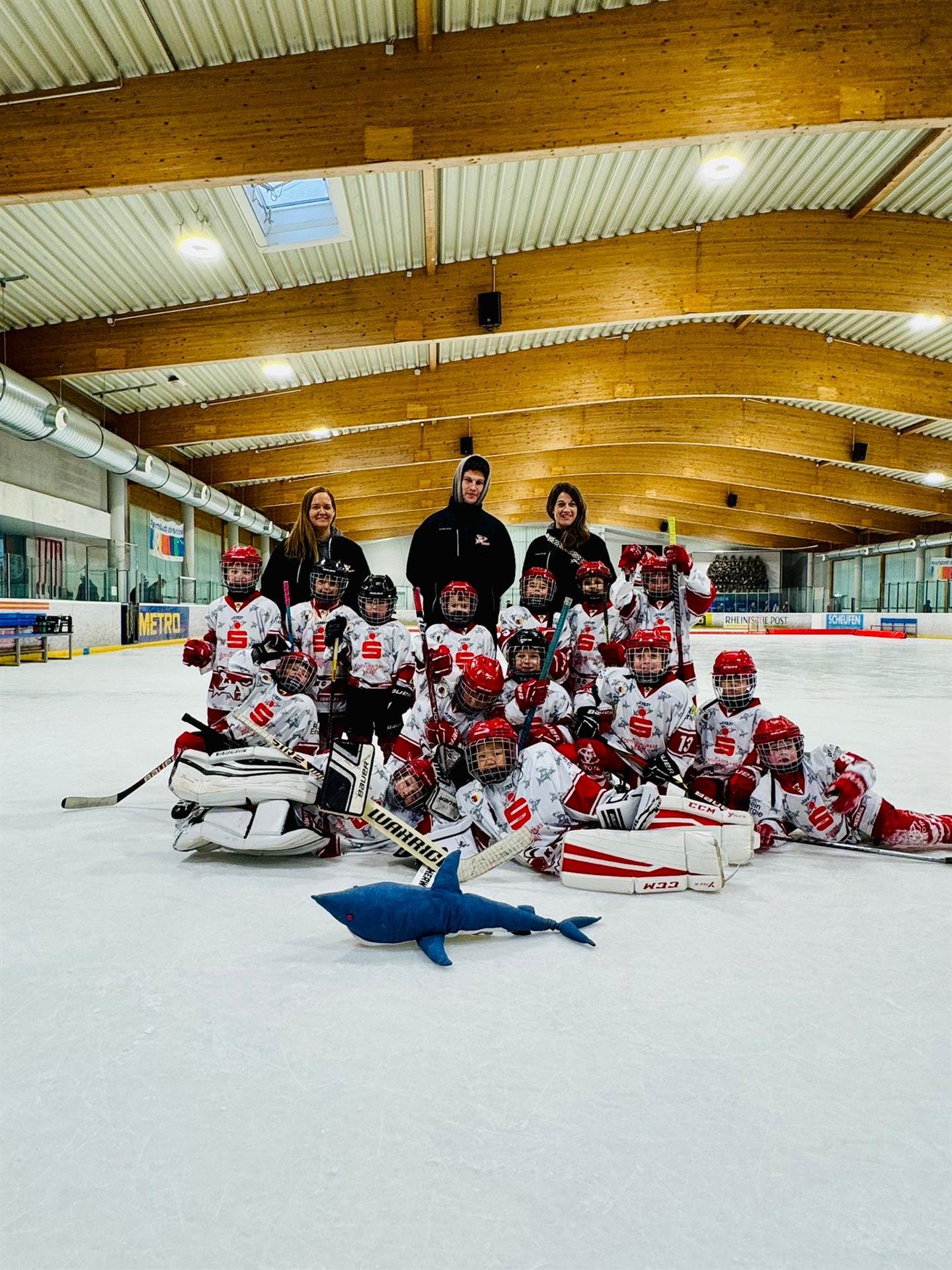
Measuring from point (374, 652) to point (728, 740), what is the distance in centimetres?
145

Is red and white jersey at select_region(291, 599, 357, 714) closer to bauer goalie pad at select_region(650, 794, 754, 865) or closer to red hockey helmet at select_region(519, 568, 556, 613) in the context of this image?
red hockey helmet at select_region(519, 568, 556, 613)

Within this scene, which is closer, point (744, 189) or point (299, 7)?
point (299, 7)

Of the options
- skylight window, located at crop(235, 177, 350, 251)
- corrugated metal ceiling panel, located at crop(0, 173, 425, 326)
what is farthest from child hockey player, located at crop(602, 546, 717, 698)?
skylight window, located at crop(235, 177, 350, 251)

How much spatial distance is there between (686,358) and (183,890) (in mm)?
12849

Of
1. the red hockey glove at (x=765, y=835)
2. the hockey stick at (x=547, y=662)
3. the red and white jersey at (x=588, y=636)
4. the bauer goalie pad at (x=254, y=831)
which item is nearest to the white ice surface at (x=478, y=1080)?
the bauer goalie pad at (x=254, y=831)

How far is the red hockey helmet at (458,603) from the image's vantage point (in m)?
3.19

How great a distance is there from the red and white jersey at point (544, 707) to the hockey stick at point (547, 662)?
0.03m

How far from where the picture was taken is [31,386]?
35.5ft

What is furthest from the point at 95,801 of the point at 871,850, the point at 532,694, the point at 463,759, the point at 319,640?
the point at 871,850

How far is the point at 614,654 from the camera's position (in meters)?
3.41

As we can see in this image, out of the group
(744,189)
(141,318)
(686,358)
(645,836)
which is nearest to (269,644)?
(645,836)

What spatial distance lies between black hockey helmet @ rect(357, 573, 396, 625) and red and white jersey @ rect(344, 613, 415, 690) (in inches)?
1.3

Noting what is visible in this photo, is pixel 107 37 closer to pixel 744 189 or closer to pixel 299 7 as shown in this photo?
pixel 299 7

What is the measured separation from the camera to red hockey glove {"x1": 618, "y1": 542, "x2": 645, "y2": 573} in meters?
3.59
